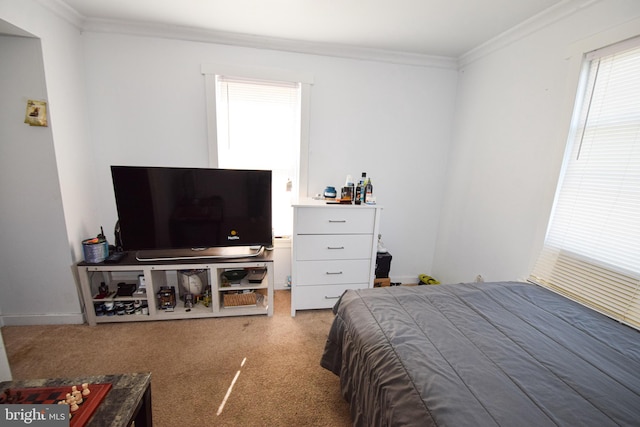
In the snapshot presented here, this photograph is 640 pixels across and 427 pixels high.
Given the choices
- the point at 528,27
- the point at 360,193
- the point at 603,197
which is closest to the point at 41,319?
the point at 360,193

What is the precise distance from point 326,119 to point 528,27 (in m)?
1.68

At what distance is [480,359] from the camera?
94cm

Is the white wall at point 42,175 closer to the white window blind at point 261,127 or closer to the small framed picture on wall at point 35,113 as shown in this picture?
the small framed picture on wall at point 35,113

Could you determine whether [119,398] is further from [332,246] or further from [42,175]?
[42,175]

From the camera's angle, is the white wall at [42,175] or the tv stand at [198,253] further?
the tv stand at [198,253]

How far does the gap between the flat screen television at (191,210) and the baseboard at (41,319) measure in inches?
27.4

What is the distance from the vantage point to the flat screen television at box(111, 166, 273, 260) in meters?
1.94

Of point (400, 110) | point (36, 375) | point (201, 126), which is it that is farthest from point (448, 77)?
point (36, 375)

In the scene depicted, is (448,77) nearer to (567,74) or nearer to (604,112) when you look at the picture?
(567,74)

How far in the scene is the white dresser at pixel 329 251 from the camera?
82.1 inches

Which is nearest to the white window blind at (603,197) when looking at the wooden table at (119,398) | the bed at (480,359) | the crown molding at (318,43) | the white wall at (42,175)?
the bed at (480,359)

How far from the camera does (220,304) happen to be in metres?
2.22

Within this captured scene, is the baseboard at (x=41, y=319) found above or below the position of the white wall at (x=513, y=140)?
below

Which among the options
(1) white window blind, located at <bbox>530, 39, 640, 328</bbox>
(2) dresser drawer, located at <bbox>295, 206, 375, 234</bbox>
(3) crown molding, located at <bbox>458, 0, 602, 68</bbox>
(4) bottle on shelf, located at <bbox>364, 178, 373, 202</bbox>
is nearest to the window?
(2) dresser drawer, located at <bbox>295, 206, 375, 234</bbox>
